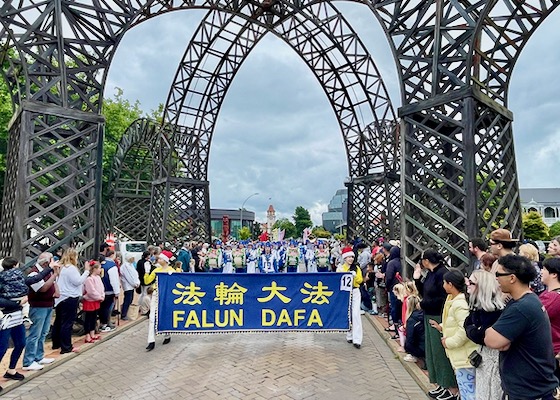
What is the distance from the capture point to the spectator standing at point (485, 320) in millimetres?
3014

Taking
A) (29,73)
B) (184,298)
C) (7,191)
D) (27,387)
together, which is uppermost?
(29,73)

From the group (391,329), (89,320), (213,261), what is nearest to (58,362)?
(89,320)

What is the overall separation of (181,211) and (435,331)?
15.3 metres

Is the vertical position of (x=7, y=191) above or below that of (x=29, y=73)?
below

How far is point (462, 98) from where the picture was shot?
626cm

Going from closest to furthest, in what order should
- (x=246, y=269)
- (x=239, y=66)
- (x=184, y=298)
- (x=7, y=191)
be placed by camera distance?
(x=184, y=298) < (x=7, y=191) < (x=246, y=269) < (x=239, y=66)

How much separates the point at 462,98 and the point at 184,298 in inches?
229

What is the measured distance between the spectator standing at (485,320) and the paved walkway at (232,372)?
5.98ft

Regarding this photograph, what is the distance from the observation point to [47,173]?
7.75 metres

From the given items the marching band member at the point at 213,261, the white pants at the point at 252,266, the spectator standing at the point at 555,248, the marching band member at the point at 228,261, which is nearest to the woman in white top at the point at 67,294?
the spectator standing at the point at 555,248

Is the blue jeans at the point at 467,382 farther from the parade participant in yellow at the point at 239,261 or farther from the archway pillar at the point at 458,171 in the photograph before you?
the parade participant in yellow at the point at 239,261

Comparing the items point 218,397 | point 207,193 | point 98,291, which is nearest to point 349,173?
point 207,193

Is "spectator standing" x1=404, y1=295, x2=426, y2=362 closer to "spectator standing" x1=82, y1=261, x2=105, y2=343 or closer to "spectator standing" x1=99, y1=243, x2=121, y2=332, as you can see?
"spectator standing" x1=82, y1=261, x2=105, y2=343

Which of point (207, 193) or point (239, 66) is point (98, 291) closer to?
point (207, 193)
